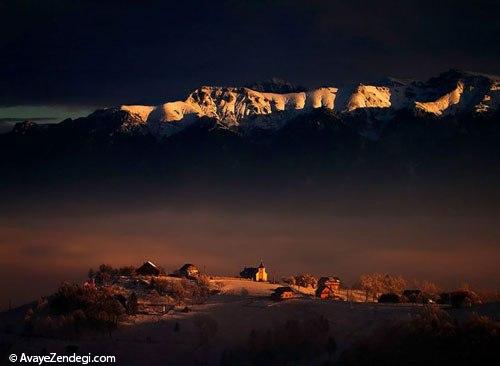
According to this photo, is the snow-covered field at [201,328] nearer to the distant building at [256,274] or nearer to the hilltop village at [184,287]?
the hilltop village at [184,287]

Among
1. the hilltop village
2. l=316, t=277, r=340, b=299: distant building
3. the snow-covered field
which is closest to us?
the snow-covered field

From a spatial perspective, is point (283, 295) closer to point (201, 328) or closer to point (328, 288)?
point (328, 288)

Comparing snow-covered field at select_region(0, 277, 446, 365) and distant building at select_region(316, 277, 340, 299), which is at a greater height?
distant building at select_region(316, 277, 340, 299)

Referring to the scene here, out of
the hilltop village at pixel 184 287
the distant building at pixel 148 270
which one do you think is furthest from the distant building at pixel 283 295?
the distant building at pixel 148 270

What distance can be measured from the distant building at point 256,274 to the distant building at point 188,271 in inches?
430

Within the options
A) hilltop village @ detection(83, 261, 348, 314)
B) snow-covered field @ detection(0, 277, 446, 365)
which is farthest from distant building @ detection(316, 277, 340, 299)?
snow-covered field @ detection(0, 277, 446, 365)

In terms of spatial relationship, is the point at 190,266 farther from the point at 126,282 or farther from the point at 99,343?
the point at 99,343

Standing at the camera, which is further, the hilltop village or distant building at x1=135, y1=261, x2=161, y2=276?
distant building at x1=135, y1=261, x2=161, y2=276

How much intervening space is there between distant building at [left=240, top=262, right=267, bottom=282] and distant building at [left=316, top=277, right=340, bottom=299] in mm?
11299

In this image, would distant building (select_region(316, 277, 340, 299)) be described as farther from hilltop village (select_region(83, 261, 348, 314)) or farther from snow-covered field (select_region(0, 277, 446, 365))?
snow-covered field (select_region(0, 277, 446, 365))

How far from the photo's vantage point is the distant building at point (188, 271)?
129825 millimetres

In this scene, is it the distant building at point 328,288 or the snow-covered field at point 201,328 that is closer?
the snow-covered field at point 201,328

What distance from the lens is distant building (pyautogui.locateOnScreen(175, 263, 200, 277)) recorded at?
130 metres

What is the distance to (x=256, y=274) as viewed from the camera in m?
144
